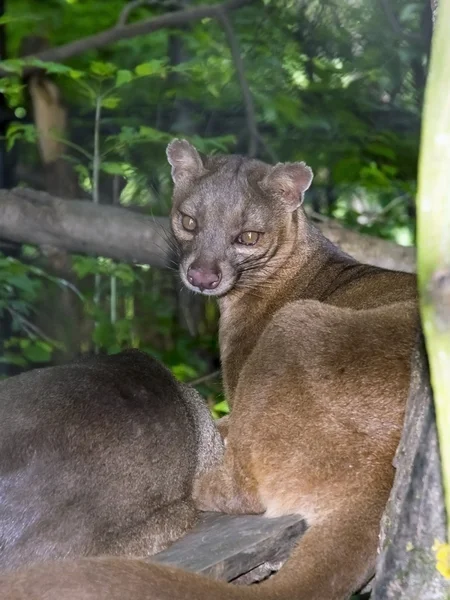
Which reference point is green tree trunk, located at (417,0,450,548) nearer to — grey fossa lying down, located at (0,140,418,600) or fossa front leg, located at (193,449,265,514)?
grey fossa lying down, located at (0,140,418,600)

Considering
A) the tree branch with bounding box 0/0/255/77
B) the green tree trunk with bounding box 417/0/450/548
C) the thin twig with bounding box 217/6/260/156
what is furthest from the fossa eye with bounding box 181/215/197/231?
the green tree trunk with bounding box 417/0/450/548

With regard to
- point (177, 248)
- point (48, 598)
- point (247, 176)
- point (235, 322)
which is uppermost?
point (247, 176)

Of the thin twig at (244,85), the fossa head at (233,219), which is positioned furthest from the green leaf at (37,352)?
the thin twig at (244,85)

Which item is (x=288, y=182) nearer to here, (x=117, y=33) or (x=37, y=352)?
(x=37, y=352)

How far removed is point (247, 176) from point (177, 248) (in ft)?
1.48

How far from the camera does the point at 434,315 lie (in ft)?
4.66

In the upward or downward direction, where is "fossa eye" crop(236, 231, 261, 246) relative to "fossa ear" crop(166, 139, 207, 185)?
downward

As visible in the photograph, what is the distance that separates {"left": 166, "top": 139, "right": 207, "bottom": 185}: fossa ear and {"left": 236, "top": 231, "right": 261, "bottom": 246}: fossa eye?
0.42m

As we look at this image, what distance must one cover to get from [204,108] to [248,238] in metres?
3.04

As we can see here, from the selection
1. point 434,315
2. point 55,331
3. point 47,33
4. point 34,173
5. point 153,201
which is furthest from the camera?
point 34,173

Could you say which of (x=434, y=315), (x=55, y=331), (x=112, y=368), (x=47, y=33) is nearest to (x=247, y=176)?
(x=112, y=368)

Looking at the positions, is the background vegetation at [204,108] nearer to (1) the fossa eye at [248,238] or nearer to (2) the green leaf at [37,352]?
(2) the green leaf at [37,352]

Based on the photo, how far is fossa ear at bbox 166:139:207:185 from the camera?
414 centimetres

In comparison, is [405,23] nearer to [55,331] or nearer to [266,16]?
[266,16]
